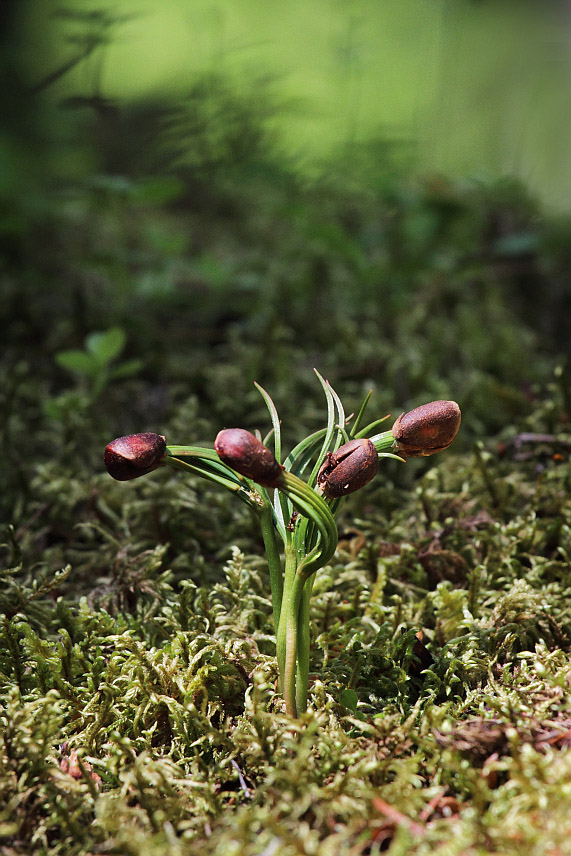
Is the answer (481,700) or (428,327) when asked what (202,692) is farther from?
(428,327)

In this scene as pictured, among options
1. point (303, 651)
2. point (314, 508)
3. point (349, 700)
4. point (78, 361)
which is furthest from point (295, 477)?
point (78, 361)

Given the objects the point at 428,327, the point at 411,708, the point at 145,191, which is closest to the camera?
the point at 411,708

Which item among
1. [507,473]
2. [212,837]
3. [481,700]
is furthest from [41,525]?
[507,473]

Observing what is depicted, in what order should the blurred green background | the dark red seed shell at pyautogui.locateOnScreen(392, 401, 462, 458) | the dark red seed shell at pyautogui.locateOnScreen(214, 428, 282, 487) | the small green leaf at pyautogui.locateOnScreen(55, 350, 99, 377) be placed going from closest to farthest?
the dark red seed shell at pyautogui.locateOnScreen(214, 428, 282, 487) < the dark red seed shell at pyautogui.locateOnScreen(392, 401, 462, 458) < the small green leaf at pyautogui.locateOnScreen(55, 350, 99, 377) < the blurred green background

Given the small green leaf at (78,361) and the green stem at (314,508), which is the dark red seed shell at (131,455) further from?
the small green leaf at (78,361)

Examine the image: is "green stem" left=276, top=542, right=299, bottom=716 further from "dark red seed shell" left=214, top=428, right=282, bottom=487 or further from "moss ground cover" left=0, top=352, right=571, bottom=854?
"dark red seed shell" left=214, top=428, right=282, bottom=487

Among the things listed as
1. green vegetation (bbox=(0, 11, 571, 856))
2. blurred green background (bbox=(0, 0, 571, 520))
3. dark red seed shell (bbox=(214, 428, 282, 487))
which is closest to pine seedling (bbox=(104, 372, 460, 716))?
dark red seed shell (bbox=(214, 428, 282, 487))

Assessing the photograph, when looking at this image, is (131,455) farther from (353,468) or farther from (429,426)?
(429,426)
